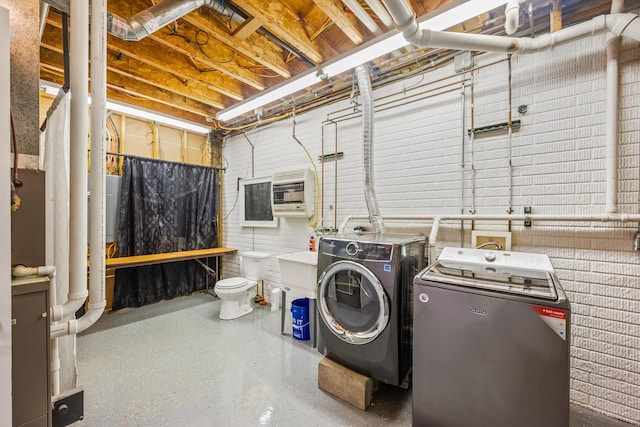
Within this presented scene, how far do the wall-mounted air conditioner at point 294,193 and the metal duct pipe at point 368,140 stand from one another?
89 centimetres

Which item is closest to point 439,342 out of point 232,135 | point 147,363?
point 147,363

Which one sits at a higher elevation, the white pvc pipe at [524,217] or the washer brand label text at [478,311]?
the white pvc pipe at [524,217]

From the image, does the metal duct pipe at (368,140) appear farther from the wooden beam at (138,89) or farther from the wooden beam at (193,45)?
the wooden beam at (138,89)

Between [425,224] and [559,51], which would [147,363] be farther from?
[559,51]

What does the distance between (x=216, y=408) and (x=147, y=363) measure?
974 mm

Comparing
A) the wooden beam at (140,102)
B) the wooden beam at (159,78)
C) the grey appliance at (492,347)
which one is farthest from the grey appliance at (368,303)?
the wooden beam at (140,102)

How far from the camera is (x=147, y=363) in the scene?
235 cm

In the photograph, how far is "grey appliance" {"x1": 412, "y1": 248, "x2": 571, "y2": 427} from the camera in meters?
1.21

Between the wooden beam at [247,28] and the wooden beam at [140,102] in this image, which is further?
the wooden beam at [140,102]

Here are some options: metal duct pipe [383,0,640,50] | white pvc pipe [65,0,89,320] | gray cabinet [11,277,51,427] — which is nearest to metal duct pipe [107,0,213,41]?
white pvc pipe [65,0,89,320]

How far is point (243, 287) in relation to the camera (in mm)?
3320

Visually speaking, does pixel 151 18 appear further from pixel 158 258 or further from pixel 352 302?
pixel 158 258

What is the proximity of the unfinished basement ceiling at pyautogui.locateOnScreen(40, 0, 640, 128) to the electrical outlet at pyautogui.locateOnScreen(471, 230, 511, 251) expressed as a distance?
5.05ft

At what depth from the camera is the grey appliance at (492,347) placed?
3.97 feet
